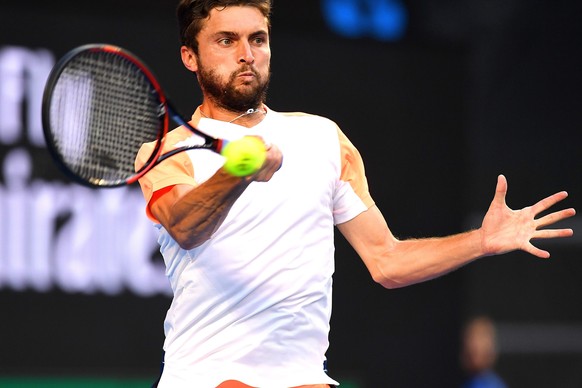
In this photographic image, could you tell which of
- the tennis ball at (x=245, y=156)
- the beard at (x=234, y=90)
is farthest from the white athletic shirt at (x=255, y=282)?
the tennis ball at (x=245, y=156)

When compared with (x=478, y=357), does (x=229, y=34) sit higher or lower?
higher

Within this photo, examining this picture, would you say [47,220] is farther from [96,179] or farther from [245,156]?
[245,156]

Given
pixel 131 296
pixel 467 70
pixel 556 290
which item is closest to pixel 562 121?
pixel 556 290

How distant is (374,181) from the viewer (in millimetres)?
7711

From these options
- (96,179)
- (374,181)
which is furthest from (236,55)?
(374,181)

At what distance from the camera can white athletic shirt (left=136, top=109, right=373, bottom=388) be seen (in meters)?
3.75

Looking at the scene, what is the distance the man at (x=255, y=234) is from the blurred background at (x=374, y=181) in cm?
284

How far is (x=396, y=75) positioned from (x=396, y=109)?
0.21m

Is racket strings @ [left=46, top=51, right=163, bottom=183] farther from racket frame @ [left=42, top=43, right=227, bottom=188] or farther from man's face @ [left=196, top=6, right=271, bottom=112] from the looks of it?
man's face @ [left=196, top=6, right=271, bottom=112]

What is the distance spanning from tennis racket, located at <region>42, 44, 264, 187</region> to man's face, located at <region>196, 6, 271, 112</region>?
0.61 feet

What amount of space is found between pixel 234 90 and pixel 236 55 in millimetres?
109

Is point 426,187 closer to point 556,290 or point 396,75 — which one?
point 396,75

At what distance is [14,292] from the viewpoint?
261 inches

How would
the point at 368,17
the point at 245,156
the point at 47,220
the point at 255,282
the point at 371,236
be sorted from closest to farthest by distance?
the point at 245,156, the point at 255,282, the point at 371,236, the point at 47,220, the point at 368,17
